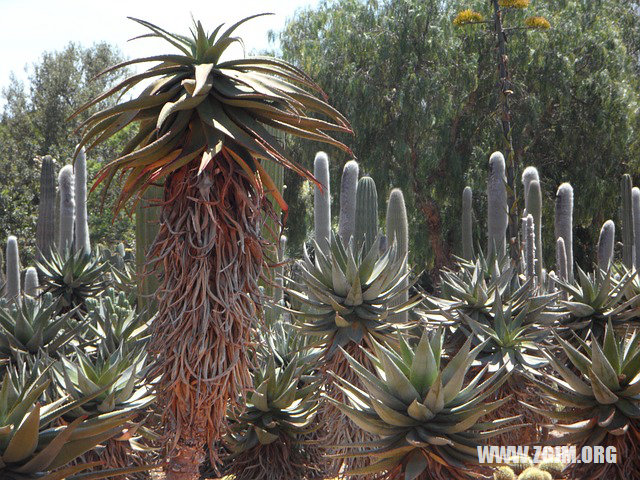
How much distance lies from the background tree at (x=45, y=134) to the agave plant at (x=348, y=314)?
17357mm

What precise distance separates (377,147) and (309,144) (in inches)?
74.1

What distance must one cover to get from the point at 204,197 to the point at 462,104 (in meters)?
17.3

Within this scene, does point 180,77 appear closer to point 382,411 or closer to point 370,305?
point 382,411

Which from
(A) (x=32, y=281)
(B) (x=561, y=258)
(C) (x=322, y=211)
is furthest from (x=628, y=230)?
(A) (x=32, y=281)

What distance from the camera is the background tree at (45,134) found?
72.9 ft

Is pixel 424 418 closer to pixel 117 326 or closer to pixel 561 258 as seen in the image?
pixel 117 326

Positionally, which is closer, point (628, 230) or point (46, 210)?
point (46, 210)

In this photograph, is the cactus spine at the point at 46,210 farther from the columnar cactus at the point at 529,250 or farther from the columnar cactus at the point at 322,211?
the columnar cactus at the point at 529,250

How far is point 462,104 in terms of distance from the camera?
19625 mm

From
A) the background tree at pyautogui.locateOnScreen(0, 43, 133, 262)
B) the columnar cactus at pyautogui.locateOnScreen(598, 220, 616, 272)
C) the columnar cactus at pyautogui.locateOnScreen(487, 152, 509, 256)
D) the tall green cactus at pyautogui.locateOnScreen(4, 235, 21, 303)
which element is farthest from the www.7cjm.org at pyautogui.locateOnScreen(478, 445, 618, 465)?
the background tree at pyautogui.locateOnScreen(0, 43, 133, 262)

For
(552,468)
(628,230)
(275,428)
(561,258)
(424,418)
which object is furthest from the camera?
(628,230)

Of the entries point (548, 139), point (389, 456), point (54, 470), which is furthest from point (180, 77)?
point (548, 139)

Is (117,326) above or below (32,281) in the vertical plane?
below

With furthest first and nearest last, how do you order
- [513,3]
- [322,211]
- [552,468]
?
[513,3], [322,211], [552,468]
